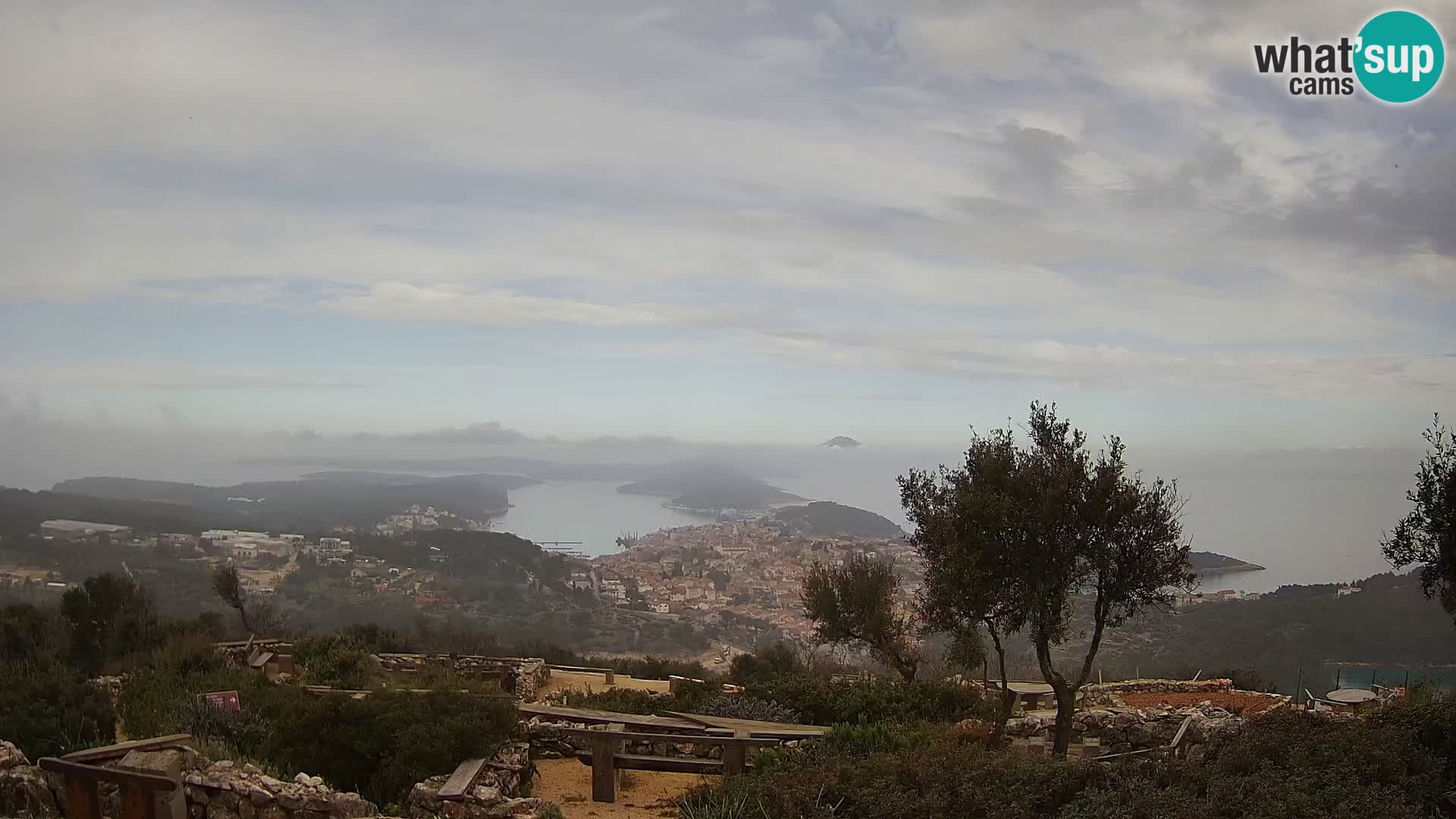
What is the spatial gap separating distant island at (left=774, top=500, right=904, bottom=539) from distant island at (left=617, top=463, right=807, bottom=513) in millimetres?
15012

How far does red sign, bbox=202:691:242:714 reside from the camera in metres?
11.8

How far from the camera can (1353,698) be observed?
1590cm

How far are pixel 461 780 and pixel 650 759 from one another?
2.33 meters

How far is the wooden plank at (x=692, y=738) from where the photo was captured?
420 inches

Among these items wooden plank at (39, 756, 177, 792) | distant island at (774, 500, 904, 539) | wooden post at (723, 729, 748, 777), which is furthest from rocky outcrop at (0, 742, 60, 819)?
distant island at (774, 500, 904, 539)

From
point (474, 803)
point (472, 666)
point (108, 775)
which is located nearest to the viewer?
point (108, 775)

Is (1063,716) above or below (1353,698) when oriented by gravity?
above

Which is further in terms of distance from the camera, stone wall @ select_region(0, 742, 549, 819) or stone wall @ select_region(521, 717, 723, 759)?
stone wall @ select_region(521, 717, 723, 759)

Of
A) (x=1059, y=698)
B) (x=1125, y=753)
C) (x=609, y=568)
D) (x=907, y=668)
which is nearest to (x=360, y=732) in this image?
(x=1059, y=698)

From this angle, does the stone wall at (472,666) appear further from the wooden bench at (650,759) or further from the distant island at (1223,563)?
the distant island at (1223,563)

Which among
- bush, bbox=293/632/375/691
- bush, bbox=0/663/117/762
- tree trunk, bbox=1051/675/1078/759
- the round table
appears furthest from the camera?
bush, bbox=293/632/375/691

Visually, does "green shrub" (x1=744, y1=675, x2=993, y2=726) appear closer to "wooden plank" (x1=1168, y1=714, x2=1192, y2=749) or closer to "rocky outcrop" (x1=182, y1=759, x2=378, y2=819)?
"wooden plank" (x1=1168, y1=714, x2=1192, y2=749)

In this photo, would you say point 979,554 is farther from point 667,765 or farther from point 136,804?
point 136,804

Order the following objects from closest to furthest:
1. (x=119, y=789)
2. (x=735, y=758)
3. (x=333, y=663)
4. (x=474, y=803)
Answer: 1. (x=119, y=789)
2. (x=474, y=803)
3. (x=735, y=758)
4. (x=333, y=663)
